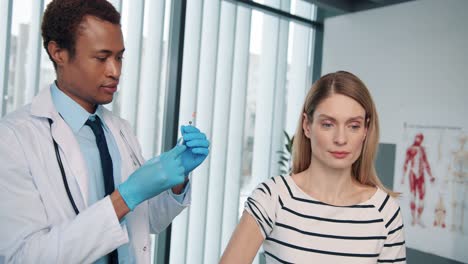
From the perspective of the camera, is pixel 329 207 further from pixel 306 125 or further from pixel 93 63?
pixel 93 63

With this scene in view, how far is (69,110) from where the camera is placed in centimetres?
Result: 114

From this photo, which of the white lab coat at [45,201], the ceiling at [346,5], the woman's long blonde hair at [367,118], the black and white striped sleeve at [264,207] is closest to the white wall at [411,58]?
the ceiling at [346,5]

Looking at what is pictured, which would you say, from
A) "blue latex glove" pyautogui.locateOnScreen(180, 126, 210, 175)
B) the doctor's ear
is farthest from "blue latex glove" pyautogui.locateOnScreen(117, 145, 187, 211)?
the doctor's ear

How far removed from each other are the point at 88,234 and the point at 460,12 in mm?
2657

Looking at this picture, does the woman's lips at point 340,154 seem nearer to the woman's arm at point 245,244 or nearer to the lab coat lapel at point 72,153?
the woman's arm at point 245,244

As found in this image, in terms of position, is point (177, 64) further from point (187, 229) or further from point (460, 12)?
point (460, 12)

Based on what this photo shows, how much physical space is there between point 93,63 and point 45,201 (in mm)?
382

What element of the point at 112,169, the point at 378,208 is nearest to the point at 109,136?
the point at 112,169

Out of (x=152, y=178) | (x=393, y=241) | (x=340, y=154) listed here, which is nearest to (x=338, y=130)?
(x=340, y=154)

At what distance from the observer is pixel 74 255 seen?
90cm

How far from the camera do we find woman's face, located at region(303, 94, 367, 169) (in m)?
1.12

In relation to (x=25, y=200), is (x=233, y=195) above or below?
below

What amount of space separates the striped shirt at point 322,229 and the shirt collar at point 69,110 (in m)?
0.55

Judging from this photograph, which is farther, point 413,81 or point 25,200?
point 413,81
